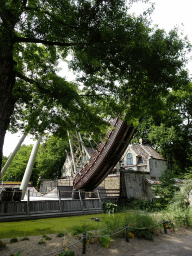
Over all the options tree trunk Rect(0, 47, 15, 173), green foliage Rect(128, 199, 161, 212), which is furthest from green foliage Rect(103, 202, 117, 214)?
tree trunk Rect(0, 47, 15, 173)

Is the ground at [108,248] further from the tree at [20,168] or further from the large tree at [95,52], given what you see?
the tree at [20,168]

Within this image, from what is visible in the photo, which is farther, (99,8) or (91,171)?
(91,171)

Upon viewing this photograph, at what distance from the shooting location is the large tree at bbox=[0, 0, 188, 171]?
6355 mm

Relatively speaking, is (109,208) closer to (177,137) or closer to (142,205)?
(142,205)

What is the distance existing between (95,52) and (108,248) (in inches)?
233

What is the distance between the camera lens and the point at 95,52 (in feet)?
21.6

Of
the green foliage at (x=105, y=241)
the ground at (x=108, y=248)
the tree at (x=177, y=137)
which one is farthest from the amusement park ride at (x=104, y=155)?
the tree at (x=177, y=137)

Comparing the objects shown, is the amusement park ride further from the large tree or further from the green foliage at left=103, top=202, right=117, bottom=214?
the large tree

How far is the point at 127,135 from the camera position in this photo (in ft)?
49.9

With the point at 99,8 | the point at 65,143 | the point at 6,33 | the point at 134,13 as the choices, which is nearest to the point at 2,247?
the point at 6,33

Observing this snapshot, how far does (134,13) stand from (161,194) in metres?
12.1

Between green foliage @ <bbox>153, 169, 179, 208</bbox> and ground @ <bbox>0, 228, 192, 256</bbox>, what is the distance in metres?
7.58

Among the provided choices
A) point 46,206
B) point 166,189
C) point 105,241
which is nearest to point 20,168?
point 46,206

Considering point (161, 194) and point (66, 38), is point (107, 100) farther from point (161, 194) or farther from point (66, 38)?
point (161, 194)
